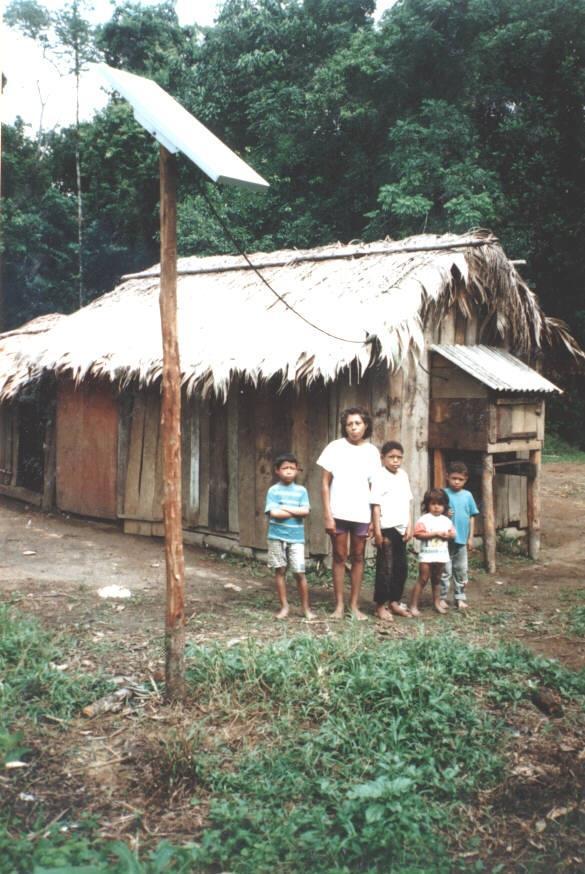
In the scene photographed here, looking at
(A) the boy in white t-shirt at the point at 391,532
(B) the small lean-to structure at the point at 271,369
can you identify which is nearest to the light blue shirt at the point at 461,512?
(A) the boy in white t-shirt at the point at 391,532

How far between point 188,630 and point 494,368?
14.9 feet

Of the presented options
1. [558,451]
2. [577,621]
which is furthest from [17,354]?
[558,451]

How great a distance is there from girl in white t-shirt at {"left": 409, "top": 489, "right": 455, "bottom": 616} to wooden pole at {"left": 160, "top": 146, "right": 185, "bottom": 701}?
2617 mm

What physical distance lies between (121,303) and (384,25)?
9744 mm

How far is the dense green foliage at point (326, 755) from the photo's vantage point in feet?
10.5

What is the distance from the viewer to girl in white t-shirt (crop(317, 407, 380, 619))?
629 cm

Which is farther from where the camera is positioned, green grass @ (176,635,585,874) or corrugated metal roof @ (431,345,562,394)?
corrugated metal roof @ (431,345,562,394)

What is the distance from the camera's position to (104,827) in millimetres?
3391

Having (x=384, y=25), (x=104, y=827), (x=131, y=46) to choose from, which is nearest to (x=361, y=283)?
(x=104, y=827)

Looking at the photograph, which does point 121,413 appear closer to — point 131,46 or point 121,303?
point 121,303

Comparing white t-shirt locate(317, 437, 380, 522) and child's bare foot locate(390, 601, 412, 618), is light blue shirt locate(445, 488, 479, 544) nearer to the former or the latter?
child's bare foot locate(390, 601, 412, 618)

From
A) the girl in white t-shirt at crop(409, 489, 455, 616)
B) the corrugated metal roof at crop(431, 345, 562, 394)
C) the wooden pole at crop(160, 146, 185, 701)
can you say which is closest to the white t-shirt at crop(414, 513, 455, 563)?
the girl in white t-shirt at crop(409, 489, 455, 616)

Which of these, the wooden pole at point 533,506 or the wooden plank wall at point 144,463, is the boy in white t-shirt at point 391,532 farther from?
the wooden plank wall at point 144,463

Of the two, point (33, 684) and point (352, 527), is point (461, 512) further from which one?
point (33, 684)
